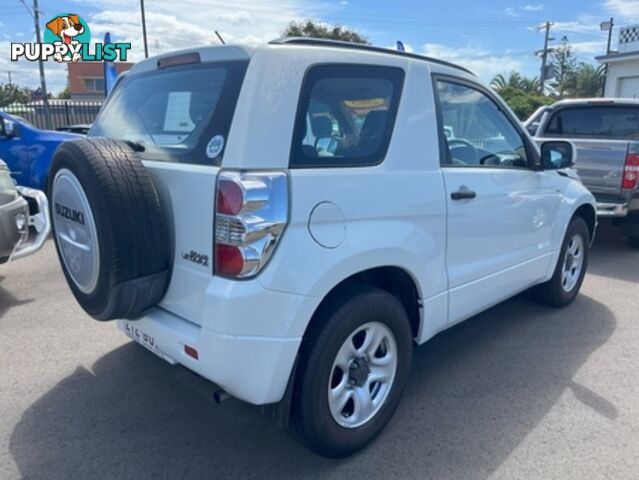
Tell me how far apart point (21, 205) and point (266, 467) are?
339cm

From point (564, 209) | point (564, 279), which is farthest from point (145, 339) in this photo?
point (564, 279)

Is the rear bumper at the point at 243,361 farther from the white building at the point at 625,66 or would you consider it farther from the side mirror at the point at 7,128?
the white building at the point at 625,66

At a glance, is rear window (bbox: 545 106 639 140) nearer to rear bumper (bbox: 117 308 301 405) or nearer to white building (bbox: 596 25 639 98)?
rear bumper (bbox: 117 308 301 405)

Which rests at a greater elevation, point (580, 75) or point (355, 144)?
point (580, 75)

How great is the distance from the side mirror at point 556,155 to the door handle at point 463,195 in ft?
3.67

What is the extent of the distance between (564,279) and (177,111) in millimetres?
3575

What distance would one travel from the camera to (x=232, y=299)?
2.10 meters

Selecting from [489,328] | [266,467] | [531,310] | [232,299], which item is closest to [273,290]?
[232,299]

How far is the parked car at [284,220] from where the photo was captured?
84.3 inches

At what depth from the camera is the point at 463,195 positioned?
9.70 ft

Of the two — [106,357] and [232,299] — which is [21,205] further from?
[232,299]

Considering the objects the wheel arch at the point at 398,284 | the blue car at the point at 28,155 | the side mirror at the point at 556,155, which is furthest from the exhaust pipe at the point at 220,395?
the blue car at the point at 28,155

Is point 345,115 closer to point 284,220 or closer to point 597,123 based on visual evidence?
point 284,220

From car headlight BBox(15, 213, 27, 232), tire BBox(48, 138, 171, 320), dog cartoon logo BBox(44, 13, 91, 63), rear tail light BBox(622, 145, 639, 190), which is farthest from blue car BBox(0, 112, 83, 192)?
dog cartoon logo BBox(44, 13, 91, 63)
